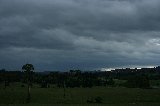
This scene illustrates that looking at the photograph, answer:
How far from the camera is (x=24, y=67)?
427 ft

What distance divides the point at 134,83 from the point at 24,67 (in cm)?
8462

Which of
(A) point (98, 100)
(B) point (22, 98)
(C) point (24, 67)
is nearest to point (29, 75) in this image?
(C) point (24, 67)

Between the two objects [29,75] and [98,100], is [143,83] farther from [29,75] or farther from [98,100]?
[98,100]

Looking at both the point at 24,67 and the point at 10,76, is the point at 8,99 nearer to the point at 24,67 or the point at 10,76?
the point at 24,67

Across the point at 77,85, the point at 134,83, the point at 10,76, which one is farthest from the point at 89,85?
the point at 10,76

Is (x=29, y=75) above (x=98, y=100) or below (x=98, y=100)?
above

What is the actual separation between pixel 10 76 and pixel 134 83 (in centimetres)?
7234

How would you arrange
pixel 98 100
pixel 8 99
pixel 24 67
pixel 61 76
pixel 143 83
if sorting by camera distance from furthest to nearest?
pixel 61 76 < pixel 143 83 < pixel 24 67 < pixel 8 99 < pixel 98 100

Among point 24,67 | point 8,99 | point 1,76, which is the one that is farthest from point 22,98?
point 1,76

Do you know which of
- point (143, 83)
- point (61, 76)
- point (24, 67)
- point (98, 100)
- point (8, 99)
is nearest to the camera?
point (98, 100)

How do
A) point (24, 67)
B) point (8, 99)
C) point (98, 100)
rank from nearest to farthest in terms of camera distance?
1. point (98, 100)
2. point (8, 99)
3. point (24, 67)

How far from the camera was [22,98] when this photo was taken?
4269 inches

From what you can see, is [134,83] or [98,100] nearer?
[98,100]

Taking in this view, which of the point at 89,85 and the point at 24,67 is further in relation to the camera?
the point at 89,85
